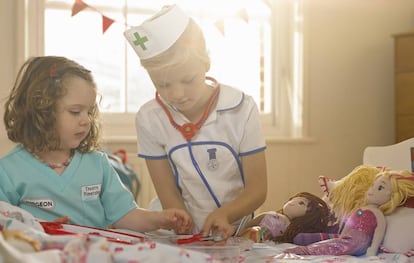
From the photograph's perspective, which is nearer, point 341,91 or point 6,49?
point 6,49

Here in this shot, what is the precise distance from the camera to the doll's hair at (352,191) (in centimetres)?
171

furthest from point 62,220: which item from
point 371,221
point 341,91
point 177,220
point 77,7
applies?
point 341,91

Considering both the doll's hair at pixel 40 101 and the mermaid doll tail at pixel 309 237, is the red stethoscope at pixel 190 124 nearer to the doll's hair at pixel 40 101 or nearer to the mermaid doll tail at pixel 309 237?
the doll's hair at pixel 40 101

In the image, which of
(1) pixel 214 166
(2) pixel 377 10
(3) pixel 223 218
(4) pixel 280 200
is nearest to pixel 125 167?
(4) pixel 280 200

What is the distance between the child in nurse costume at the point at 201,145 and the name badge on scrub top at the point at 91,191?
0.24 meters

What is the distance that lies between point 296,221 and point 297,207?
0.04m

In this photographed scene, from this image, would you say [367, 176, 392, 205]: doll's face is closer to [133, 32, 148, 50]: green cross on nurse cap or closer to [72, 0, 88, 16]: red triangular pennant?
[133, 32, 148, 50]: green cross on nurse cap

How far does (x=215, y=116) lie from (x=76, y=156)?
1.30ft

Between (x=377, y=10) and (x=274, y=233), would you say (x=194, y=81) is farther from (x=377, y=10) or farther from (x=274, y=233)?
(x=377, y=10)

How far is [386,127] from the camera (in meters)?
3.54

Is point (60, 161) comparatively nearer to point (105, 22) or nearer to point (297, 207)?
point (297, 207)

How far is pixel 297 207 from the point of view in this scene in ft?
5.77

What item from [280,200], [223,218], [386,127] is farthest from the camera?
[386,127]

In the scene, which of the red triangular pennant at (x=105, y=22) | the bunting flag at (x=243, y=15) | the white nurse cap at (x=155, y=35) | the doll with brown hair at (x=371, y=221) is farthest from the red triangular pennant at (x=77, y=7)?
the doll with brown hair at (x=371, y=221)
